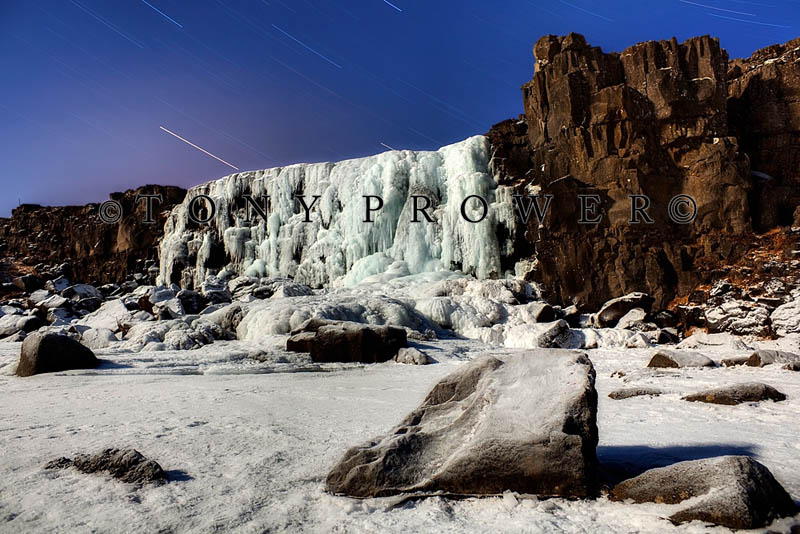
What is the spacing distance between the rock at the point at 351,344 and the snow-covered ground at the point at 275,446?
8.62ft

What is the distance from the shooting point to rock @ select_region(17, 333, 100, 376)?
288 inches

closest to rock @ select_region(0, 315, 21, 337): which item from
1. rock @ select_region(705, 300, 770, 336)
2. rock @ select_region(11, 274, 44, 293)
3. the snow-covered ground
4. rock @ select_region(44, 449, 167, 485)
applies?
the snow-covered ground

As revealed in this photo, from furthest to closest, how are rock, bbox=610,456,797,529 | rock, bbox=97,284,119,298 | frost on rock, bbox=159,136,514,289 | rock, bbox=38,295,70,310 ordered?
1. rock, bbox=97,284,119,298
2. frost on rock, bbox=159,136,514,289
3. rock, bbox=38,295,70,310
4. rock, bbox=610,456,797,529

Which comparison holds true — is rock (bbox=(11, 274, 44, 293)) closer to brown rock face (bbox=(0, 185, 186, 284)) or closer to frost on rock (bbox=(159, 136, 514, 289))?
brown rock face (bbox=(0, 185, 186, 284))

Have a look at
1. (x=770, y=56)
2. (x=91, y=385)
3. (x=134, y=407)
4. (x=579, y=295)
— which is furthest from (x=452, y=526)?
(x=770, y=56)

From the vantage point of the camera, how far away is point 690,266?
1756 cm

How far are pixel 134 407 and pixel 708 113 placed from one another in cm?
2081

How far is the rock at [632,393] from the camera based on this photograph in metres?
5.18

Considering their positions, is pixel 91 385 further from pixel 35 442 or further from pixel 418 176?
pixel 418 176

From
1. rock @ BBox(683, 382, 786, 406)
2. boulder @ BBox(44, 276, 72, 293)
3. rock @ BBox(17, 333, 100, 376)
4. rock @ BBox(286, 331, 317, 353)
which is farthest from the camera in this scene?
boulder @ BBox(44, 276, 72, 293)

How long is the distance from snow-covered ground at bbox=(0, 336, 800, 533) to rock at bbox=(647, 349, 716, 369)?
2.59 feet

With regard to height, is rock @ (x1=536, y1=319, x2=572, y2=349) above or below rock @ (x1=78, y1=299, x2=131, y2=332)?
below

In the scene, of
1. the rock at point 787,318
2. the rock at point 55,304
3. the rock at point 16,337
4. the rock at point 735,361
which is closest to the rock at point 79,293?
the rock at point 55,304

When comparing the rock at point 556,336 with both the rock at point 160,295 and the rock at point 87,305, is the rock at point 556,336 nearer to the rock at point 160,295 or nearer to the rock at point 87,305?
the rock at point 160,295
